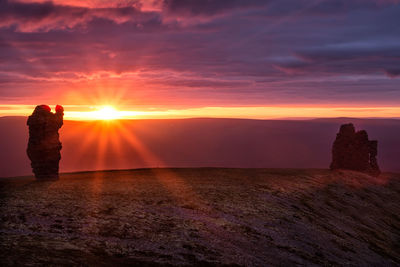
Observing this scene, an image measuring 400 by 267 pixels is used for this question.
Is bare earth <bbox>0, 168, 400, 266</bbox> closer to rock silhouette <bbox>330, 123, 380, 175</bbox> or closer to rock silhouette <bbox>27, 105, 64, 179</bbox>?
rock silhouette <bbox>27, 105, 64, 179</bbox>

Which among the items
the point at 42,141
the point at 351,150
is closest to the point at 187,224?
the point at 42,141

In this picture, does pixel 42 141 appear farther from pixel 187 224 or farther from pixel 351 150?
pixel 351 150

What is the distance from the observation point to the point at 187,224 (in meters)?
30.6

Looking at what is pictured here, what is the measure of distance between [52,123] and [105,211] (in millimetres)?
20360

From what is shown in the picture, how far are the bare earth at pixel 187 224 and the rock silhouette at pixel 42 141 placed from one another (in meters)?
5.02

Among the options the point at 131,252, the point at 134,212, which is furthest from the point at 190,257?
the point at 134,212

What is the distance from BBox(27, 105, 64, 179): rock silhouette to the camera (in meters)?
46.5

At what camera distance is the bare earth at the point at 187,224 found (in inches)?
938

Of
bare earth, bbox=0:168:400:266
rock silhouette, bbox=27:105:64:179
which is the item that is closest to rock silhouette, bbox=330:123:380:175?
bare earth, bbox=0:168:400:266

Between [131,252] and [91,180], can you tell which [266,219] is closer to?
[131,252]

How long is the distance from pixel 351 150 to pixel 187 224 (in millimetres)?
58914

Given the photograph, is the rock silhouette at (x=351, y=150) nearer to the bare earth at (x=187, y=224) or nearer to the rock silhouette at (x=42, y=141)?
the bare earth at (x=187, y=224)

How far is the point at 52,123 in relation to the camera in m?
47.3

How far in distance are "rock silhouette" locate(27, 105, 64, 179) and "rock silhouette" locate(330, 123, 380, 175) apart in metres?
56.1
